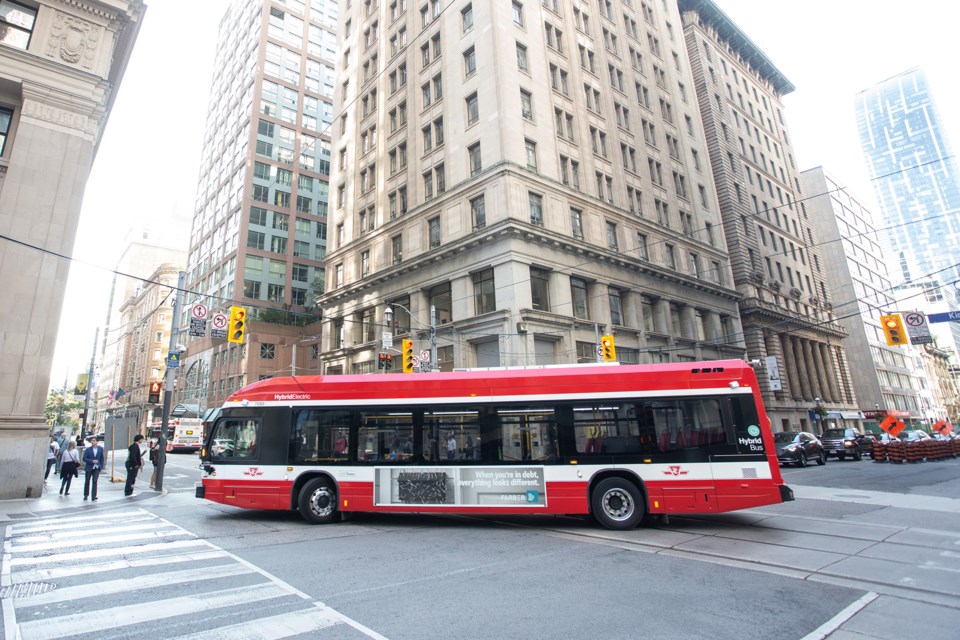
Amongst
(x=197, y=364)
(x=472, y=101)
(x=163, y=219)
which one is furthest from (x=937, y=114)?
(x=163, y=219)

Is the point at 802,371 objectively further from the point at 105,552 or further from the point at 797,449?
the point at 105,552

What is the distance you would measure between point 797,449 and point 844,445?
838 cm

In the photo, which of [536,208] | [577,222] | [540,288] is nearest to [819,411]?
[577,222]

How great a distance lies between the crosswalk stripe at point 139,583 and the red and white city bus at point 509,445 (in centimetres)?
413

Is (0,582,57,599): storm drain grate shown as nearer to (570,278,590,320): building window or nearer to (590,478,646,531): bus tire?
(590,478,646,531): bus tire

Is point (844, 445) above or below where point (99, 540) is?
above

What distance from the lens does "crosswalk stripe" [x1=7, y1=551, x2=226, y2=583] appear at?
6988 mm

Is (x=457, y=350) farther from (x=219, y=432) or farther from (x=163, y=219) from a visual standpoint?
(x=163, y=219)

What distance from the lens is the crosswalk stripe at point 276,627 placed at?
475 centimetres

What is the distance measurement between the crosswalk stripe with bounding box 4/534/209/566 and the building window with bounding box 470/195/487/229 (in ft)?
78.2

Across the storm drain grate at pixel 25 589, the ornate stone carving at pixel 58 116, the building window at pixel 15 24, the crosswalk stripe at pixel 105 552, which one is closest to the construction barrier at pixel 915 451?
the crosswalk stripe at pixel 105 552

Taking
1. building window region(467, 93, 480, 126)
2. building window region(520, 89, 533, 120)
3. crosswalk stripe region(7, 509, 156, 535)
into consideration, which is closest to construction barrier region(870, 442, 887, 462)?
building window region(520, 89, 533, 120)

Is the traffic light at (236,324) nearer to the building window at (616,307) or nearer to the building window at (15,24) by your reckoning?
the building window at (15,24)

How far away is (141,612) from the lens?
216 inches
